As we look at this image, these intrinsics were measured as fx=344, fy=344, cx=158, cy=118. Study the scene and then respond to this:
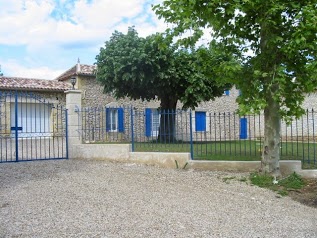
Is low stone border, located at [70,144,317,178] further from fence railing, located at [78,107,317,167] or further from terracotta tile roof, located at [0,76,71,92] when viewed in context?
terracotta tile roof, located at [0,76,71,92]

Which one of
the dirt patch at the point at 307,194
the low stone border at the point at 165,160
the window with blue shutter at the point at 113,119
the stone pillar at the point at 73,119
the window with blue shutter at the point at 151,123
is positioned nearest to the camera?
the dirt patch at the point at 307,194

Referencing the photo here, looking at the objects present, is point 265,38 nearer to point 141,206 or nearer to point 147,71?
point 141,206

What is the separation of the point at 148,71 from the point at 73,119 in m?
4.97

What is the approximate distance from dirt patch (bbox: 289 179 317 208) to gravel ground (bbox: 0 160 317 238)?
27cm

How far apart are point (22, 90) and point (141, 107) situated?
701 cm

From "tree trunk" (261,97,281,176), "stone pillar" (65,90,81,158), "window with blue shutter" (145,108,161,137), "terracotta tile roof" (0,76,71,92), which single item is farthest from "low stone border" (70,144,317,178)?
"terracotta tile roof" (0,76,71,92)

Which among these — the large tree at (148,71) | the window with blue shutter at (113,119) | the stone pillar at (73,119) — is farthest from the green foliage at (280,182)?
the window with blue shutter at (113,119)

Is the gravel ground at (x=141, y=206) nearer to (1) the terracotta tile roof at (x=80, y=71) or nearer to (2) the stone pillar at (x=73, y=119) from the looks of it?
(2) the stone pillar at (x=73, y=119)

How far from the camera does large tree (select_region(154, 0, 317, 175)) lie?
677cm

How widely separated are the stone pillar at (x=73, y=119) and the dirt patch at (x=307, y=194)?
20.8ft

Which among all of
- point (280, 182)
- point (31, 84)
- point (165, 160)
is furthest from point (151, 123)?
point (31, 84)

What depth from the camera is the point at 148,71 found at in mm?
14430

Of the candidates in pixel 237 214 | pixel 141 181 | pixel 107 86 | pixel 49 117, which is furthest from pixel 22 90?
pixel 237 214

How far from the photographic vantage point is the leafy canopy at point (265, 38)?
6.75 metres
